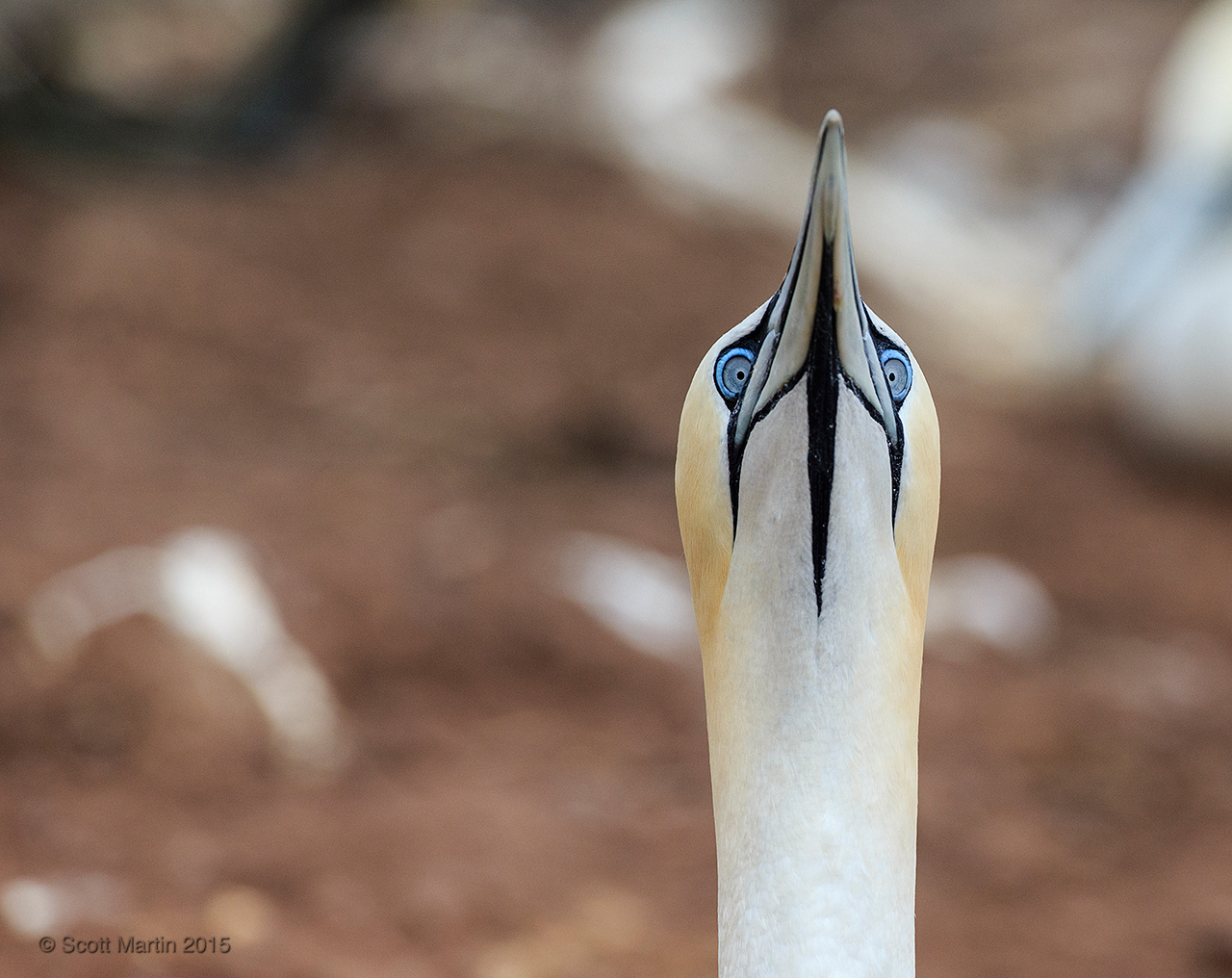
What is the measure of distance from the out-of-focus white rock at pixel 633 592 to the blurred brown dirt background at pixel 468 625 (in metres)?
0.11

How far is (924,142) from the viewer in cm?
1152

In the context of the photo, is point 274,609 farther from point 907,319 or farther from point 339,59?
point 339,59

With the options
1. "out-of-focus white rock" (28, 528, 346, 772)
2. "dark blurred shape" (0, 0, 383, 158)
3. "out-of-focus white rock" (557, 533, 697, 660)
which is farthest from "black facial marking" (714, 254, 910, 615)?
"dark blurred shape" (0, 0, 383, 158)

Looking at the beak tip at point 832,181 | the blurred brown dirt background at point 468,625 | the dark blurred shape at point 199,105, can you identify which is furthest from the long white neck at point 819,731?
the dark blurred shape at point 199,105

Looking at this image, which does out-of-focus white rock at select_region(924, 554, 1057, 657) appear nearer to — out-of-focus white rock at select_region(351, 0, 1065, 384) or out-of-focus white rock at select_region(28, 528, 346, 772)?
out-of-focus white rock at select_region(28, 528, 346, 772)

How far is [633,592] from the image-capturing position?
5.18 meters

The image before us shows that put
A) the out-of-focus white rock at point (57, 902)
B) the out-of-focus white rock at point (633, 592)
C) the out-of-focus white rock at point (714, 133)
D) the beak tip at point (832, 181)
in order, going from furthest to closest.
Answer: the out-of-focus white rock at point (714, 133) → the out-of-focus white rock at point (633, 592) → the out-of-focus white rock at point (57, 902) → the beak tip at point (832, 181)

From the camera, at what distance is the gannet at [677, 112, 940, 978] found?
199cm

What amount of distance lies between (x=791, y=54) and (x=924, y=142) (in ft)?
9.22

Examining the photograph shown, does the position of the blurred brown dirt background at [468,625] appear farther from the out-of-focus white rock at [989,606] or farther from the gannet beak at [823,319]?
the gannet beak at [823,319]

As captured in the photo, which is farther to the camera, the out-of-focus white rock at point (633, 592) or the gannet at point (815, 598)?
the out-of-focus white rock at point (633, 592)

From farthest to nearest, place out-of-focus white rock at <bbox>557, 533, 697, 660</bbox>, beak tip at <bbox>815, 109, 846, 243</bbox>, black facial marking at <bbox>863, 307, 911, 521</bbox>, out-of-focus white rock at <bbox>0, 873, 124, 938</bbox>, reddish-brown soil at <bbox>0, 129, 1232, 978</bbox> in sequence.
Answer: out-of-focus white rock at <bbox>557, 533, 697, 660</bbox>, reddish-brown soil at <bbox>0, 129, 1232, 978</bbox>, out-of-focus white rock at <bbox>0, 873, 124, 938</bbox>, black facial marking at <bbox>863, 307, 911, 521</bbox>, beak tip at <bbox>815, 109, 846, 243</bbox>

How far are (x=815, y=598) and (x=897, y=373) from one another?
1.15 ft

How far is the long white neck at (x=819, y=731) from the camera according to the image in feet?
6.57
